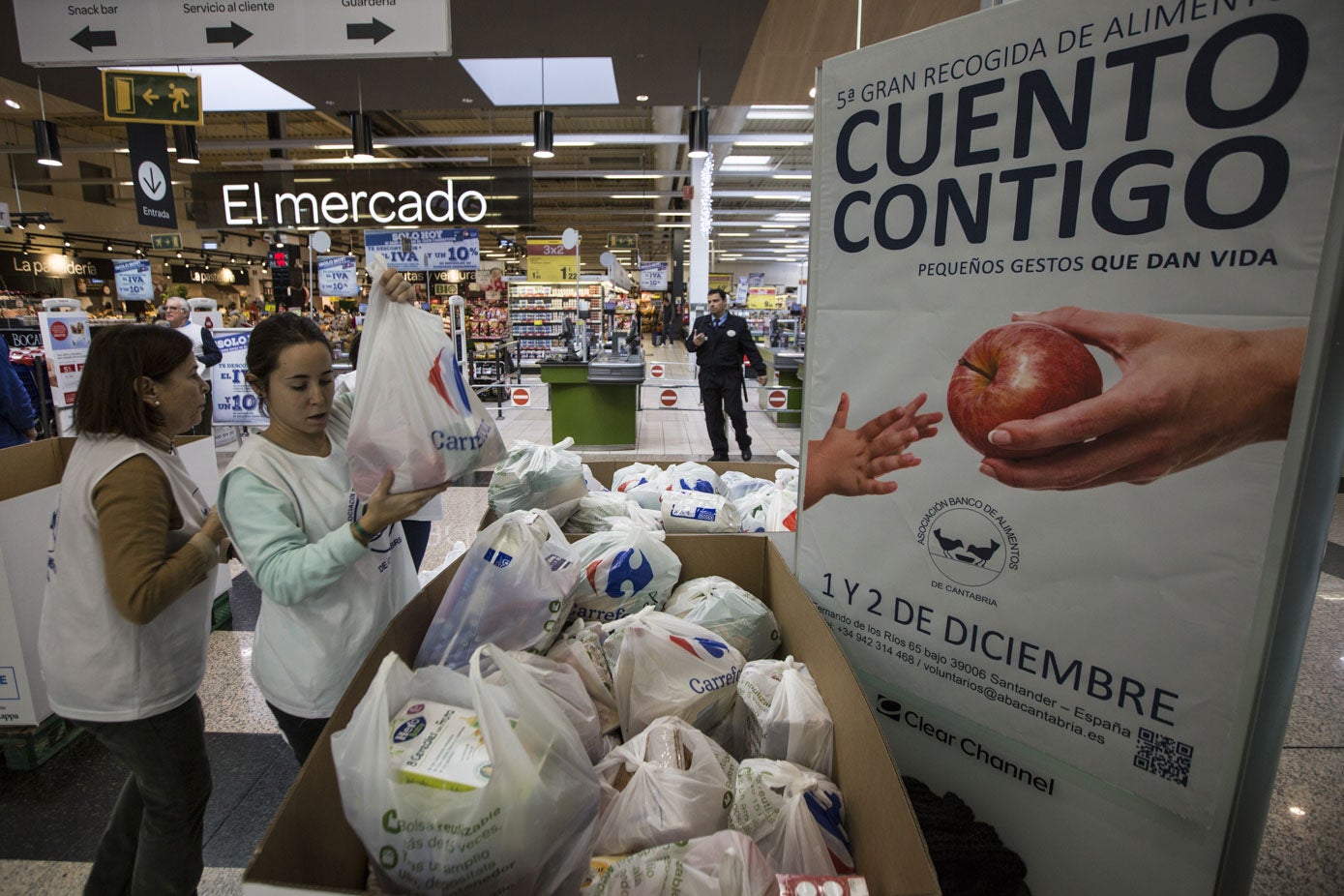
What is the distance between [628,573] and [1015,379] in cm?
100

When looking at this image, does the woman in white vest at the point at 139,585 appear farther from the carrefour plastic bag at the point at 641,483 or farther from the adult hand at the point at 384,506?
the carrefour plastic bag at the point at 641,483

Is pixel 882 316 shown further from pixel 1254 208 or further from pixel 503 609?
pixel 503 609

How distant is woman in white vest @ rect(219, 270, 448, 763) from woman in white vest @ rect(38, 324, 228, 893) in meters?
0.17

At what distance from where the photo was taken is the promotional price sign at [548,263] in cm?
1511

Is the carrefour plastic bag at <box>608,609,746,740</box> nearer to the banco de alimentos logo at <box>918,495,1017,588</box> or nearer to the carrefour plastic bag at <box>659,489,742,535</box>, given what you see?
the banco de alimentos logo at <box>918,495,1017,588</box>

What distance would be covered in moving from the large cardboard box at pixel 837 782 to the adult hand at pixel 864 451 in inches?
10.3

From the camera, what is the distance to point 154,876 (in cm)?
135

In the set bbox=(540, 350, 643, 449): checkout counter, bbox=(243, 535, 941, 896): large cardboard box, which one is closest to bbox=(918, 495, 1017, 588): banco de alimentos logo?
bbox=(243, 535, 941, 896): large cardboard box

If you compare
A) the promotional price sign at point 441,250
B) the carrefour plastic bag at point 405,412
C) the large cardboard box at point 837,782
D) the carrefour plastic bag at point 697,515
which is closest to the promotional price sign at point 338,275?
the promotional price sign at point 441,250

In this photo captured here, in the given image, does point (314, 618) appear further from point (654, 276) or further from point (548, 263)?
point (654, 276)

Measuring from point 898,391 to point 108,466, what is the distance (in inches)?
58.4

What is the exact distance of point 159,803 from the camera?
134cm

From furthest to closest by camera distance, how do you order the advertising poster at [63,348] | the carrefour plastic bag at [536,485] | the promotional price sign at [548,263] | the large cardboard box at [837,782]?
the promotional price sign at [548,263] → the advertising poster at [63,348] → the carrefour plastic bag at [536,485] → the large cardboard box at [837,782]

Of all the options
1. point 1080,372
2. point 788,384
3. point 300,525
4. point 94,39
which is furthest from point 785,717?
point 788,384
